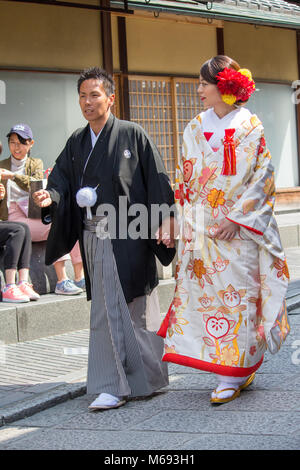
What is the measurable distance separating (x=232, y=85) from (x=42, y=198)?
4.53 feet

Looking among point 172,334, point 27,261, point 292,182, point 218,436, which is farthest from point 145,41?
point 218,436

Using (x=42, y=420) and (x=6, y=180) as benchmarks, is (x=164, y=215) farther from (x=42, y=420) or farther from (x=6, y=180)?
(x=6, y=180)

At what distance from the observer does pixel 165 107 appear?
40.7 ft

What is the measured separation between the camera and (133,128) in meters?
5.17

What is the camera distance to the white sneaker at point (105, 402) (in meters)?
4.90

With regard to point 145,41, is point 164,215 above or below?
below

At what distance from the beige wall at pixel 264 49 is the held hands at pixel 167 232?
855cm

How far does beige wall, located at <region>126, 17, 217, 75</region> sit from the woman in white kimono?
269 inches

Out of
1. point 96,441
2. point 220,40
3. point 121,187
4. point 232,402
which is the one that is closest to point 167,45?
point 220,40

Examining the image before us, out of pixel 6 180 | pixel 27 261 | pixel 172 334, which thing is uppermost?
pixel 6 180

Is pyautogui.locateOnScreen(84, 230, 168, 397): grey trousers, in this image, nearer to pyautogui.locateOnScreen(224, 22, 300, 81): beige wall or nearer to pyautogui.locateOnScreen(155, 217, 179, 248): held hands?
pyautogui.locateOnScreen(155, 217, 179, 248): held hands

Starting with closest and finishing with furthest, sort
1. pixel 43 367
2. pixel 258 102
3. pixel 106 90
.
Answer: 1. pixel 106 90
2. pixel 43 367
3. pixel 258 102
